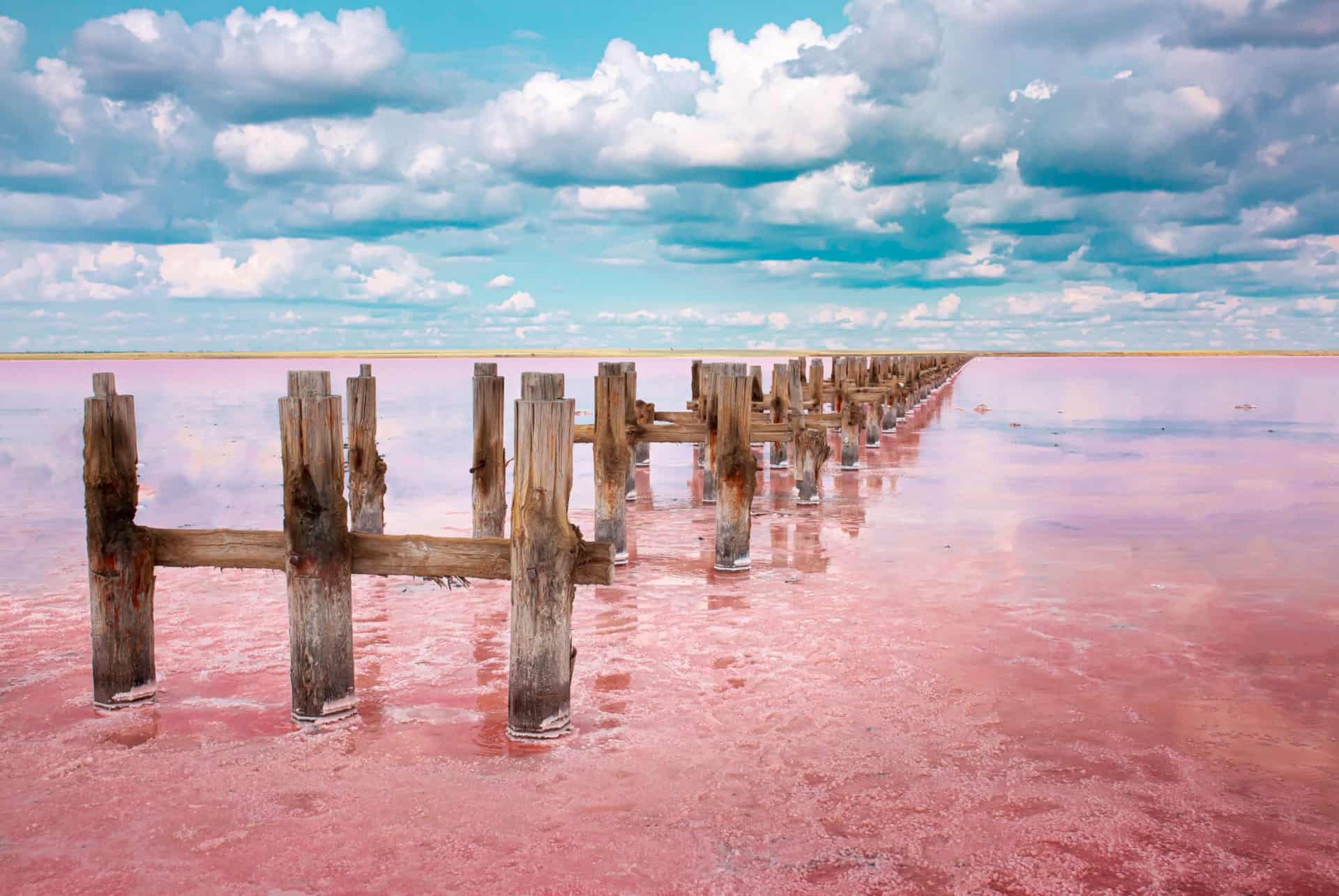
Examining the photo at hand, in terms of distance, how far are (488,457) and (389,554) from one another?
3873 millimetres

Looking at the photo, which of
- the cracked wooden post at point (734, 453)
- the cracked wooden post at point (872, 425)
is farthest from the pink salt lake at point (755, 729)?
the cracked wooden post at point (872, 425)

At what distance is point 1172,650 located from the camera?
777cm

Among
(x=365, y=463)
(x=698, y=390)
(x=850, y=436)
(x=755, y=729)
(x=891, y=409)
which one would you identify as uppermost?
(x=698, y=390)

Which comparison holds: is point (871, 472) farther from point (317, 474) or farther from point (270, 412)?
point (270, 412)

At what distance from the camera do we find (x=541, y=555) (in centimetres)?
579

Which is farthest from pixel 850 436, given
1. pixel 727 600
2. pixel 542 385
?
pixel 542 385

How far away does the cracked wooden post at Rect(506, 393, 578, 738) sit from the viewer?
19.0ft

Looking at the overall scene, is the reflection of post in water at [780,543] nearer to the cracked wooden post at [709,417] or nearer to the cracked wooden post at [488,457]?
the cracked wooden post at [709,417]

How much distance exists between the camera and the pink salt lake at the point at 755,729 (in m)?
4.71

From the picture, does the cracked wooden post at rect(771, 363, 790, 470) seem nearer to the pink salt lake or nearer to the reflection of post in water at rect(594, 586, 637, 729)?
the pink salt lake

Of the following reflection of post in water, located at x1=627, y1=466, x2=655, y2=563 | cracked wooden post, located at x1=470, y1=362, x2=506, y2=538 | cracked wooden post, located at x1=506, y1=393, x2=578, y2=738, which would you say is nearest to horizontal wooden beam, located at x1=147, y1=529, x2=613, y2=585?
cracked wooden post, located at x1=506, y1=393, x2=578, y2=738

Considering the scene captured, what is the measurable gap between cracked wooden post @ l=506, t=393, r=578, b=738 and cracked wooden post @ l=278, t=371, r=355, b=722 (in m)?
1.06

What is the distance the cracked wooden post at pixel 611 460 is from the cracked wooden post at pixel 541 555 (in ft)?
13.6

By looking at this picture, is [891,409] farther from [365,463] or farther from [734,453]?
[365,463]
